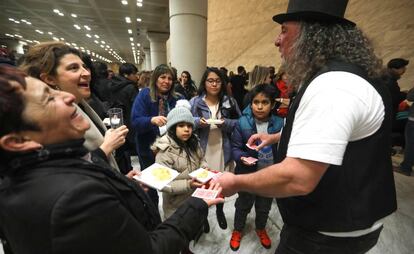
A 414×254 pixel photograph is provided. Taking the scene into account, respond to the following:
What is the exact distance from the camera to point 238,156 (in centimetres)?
251

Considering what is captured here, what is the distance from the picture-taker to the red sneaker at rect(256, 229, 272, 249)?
2537mm

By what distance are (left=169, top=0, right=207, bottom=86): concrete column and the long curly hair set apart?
4.70 m

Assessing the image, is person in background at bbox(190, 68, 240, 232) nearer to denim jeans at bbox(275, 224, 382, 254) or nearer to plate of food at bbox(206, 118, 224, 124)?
plate of food at bbox(206, 118, 224, 124)

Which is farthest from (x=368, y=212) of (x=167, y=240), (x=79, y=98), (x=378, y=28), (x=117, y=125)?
(x=378, y=28)

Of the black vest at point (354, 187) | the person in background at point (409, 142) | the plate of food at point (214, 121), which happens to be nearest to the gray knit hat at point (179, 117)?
the plate of food at point (214, 121)

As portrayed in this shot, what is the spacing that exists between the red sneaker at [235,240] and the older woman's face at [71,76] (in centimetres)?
213

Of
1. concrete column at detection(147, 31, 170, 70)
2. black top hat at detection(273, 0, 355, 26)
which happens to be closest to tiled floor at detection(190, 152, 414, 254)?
black top hat at detection(273, 0, 355, 26)

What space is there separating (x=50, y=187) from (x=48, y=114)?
0.87 feet

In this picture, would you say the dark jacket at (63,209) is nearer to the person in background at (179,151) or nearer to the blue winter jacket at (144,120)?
the person in background at (179,151)

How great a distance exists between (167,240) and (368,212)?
92 cm

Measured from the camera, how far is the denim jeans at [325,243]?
112cm

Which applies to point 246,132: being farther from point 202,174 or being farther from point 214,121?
point 202,174

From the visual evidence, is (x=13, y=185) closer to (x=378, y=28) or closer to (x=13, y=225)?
(x=13, y=225)

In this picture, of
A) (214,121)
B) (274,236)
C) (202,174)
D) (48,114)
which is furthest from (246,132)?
(48,114)
